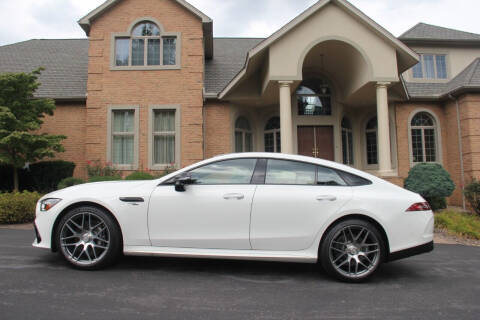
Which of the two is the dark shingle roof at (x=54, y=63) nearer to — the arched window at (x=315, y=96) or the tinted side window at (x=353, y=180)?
the arched window at (x=315, y=96)

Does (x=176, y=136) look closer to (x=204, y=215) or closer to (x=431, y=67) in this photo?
(x=204, y=215)

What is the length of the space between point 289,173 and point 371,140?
10069mm

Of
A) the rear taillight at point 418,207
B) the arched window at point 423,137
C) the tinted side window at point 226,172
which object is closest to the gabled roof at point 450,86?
the arched window at point 423,137

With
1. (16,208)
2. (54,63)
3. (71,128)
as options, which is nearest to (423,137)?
(71,128)

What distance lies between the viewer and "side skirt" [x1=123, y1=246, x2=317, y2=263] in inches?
144

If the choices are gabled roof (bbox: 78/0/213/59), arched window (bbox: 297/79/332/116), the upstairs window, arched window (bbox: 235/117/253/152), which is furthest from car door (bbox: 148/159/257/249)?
Result: the upstairs window

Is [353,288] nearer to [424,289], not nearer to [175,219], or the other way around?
[424,289]

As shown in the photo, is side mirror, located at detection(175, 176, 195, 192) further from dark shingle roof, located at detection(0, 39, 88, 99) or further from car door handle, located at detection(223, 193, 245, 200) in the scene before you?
dark shingle roof, located at detection(0, 39, 88, 99)

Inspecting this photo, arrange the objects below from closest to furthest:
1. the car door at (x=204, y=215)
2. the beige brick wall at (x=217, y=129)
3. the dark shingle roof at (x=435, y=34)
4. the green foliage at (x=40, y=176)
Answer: the car door at (x=204, y=215), the green foliage at (x=40, y=176), the beige brick wall at (x=217, y=129), the dark shingle roof at (x=435, y=34)

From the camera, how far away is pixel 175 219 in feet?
12.5

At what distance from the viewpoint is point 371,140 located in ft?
42.4

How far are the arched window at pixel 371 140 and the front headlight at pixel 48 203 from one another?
11380mm

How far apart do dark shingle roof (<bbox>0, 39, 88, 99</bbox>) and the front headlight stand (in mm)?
8575

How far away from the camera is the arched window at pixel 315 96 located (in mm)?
12508
